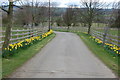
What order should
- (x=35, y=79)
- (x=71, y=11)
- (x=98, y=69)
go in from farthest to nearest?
(x=71, y=11) → (x=98, y=69) → (x=35, y=79)

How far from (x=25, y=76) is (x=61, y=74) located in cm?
119

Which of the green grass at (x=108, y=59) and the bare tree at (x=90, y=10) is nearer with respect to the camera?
the green grass at (x=108, y=59)

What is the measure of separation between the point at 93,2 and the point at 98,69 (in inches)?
1123

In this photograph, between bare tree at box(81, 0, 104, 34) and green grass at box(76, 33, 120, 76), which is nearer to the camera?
green grass at box(76, 33, 120, 76)

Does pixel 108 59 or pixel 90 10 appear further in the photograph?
pixel 90 10

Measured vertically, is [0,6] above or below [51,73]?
above

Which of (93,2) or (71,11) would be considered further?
(71,11)

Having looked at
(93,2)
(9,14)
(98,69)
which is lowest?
(98,69)

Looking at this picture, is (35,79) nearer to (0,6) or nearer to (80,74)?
(80,74)

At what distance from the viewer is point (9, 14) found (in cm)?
1045

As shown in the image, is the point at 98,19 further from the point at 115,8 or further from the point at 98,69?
the point at 98,69

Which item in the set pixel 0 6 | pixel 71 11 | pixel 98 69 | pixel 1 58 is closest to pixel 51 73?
pixel 98 69

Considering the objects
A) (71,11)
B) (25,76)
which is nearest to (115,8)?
(25,76)

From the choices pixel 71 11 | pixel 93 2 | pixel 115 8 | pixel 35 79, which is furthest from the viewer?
pixel 71 11
